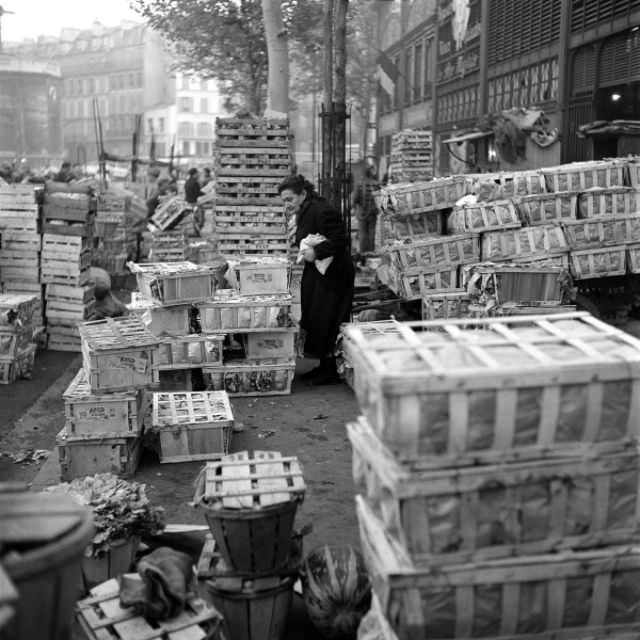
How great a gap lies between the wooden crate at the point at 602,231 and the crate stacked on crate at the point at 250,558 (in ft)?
24.2

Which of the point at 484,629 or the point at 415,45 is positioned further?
the point at 415,45

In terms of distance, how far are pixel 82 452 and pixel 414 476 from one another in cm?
443

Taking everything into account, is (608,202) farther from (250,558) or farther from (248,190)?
(250,558)

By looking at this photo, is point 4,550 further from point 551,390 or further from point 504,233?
point 504,233

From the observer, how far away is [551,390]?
3867 mm

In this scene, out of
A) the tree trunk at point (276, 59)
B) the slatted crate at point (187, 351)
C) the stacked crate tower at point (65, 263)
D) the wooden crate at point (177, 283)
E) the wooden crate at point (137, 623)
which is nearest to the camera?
the wooden crate at point (137, 623)

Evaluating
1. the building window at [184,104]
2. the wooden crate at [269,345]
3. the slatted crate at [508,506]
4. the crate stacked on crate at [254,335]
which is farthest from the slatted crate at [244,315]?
the building window at [184,104]

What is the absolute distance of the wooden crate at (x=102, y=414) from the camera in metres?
7.60

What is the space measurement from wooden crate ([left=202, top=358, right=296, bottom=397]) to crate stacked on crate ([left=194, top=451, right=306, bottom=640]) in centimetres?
515

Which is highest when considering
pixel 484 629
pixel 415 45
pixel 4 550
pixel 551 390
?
pixel 415 45

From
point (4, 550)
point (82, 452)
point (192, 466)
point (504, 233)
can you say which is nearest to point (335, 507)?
point (192, 466)

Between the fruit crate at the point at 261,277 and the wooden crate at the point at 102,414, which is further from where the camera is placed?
the fruit crate at the point at 261,277

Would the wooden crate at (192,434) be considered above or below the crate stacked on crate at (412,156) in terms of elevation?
below

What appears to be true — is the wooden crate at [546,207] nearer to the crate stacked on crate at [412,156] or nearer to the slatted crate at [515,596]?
the slatted crate at [515,596]
